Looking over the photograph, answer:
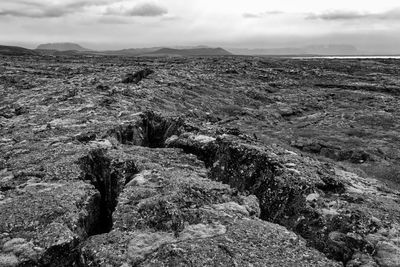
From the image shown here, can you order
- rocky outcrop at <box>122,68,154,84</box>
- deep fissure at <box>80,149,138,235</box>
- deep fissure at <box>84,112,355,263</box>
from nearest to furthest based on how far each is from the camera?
deep fissure at <box>84,112,355,263</box>
deep fissure at <box>80,149,138,235</box>
rocky outcrop at <box>122,68,154,84</box>

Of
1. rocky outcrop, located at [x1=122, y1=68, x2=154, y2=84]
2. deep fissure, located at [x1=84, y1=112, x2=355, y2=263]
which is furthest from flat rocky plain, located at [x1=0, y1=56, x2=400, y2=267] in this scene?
rocky outcrop, located at [x1=122, y1=68, x2=154, y2=84]

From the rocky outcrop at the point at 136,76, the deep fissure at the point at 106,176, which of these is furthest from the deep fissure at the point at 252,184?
the rocky outcrop at the point at 136,76

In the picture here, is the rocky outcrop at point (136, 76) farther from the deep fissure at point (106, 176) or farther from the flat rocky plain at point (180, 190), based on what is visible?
the deep fissure at point (106, 176)

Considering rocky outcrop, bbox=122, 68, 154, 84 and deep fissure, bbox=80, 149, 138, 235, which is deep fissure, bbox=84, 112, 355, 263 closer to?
deep fissure, bbox=80, 149, 138, 235

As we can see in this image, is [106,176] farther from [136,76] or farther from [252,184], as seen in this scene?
[136,76]

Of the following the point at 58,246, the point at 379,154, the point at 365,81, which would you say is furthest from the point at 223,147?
the point at 365,81

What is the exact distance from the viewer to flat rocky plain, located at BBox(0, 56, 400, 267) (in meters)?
10.5

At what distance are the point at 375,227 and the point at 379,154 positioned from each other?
526 inches

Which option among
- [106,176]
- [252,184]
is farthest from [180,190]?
[106,176]

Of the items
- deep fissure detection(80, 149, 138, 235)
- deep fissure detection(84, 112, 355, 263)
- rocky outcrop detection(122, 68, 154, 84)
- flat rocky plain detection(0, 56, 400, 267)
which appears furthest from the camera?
rocky outcrop detection(122, 68, 154, 84)

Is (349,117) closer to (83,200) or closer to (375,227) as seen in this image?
(375,227)

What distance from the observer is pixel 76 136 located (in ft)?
62.4

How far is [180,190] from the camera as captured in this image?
43.2ft

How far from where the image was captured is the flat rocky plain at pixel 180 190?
1045cm
